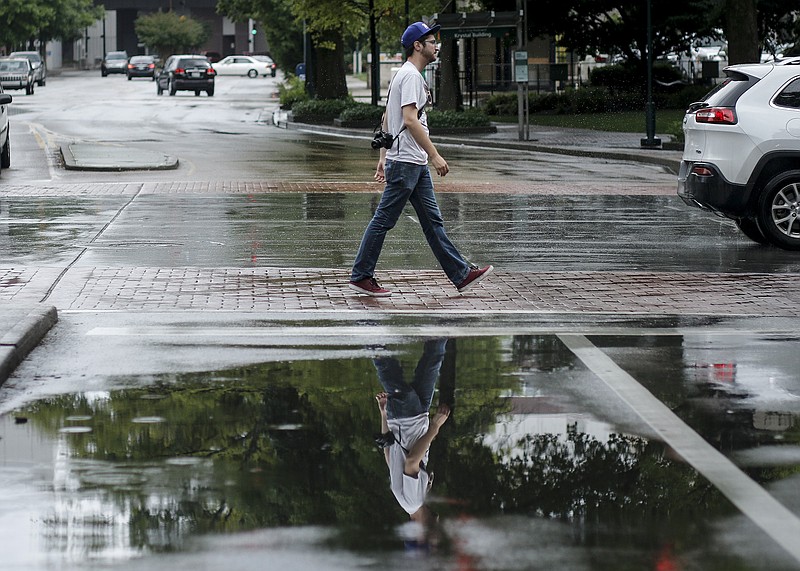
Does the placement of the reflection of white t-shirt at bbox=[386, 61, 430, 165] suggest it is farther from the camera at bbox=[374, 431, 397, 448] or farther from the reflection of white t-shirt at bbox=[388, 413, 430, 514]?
the camera at bbox=[374, 431, 397, 448]

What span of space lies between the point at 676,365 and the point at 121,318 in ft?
12.2

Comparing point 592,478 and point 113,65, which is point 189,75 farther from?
point 592,478

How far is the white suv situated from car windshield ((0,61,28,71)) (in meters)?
54.3

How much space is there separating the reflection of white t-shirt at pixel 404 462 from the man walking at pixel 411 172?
397 centimetres

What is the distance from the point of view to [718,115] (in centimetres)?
1371

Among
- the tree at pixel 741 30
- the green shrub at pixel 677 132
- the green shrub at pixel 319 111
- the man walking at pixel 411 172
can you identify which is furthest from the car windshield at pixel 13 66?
the man walking at pixel 411 172

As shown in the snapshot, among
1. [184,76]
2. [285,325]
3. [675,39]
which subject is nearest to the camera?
[285,325]

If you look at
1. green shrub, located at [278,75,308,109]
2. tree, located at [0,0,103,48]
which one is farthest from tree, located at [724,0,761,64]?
tree, located at [0,0,103,48]

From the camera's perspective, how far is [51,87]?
7319cm

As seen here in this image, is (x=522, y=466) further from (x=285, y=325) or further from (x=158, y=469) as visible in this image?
(x=285, y=325)

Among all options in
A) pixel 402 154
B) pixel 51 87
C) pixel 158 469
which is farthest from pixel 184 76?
pixel 158 469

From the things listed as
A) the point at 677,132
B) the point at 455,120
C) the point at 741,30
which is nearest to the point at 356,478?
the point at 677,132

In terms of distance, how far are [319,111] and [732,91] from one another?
3039 cm

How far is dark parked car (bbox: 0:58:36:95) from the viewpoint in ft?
209
